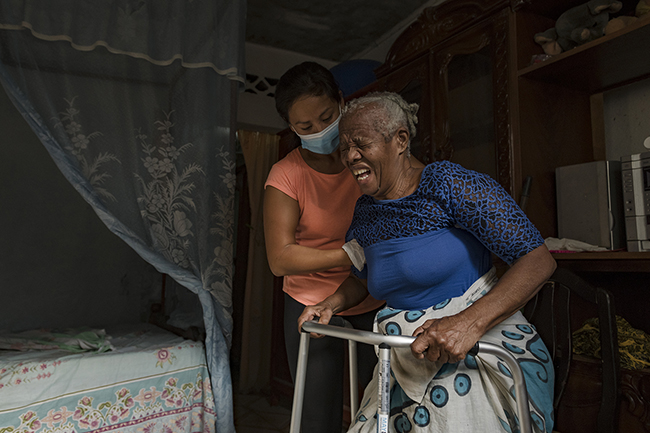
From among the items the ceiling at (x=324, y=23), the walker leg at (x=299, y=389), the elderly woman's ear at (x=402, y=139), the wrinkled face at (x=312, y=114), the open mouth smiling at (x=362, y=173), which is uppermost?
the ceiling at (x=324, y=23)

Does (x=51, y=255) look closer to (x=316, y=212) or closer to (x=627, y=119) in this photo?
(x=316, y=212)

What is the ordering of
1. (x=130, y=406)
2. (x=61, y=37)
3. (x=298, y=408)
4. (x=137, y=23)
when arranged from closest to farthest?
(x=298, y=408)
(x=61, y=37)
(x=137, y=23)
(x=130, y=406)

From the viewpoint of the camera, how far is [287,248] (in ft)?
4.28

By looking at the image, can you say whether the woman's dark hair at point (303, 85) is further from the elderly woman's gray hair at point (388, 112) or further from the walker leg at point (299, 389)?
the walker leg at point (299, 389)

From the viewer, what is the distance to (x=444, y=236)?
0.95m

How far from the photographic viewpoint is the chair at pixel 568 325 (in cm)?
100

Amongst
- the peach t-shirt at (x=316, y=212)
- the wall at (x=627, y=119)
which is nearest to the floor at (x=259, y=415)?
the peach t-shirt at (x=316, y=212)

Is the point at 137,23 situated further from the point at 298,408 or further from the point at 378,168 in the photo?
the point at 298,408

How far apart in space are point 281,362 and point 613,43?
2829 mm

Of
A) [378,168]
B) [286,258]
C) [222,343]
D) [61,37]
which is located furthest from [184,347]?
[378,168]

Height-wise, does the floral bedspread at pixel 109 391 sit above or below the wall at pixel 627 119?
below

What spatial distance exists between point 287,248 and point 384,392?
0.61 metres

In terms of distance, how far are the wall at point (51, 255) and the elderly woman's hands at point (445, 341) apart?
379cm

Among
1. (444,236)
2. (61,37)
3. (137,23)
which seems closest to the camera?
(444,236)
